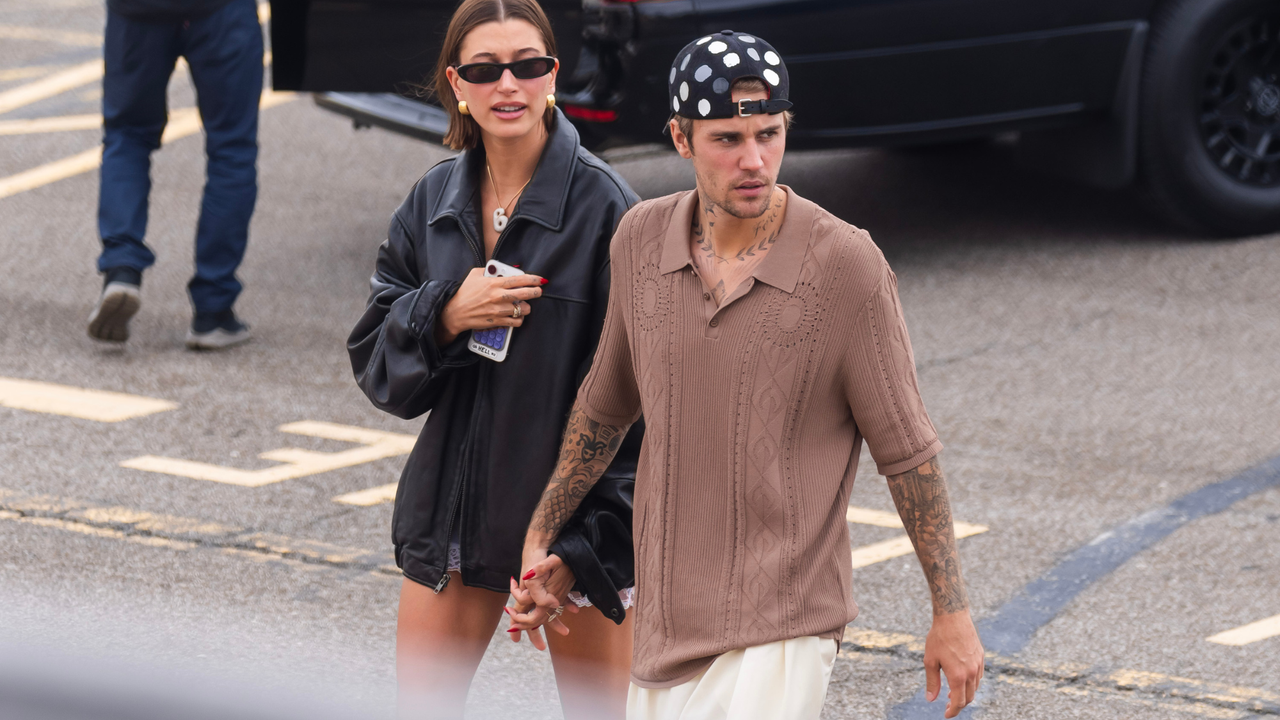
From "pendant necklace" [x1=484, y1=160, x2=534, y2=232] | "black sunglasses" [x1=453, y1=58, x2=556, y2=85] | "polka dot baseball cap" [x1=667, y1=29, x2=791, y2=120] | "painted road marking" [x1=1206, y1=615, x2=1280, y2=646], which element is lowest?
"painted road marking" [x1=1206, y1=615, x2=1280, y2=646]

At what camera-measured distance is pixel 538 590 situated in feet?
8.66

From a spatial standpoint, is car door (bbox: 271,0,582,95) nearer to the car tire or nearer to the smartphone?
the car tire

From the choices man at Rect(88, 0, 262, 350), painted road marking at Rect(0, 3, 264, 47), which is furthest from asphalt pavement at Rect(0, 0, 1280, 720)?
painted road marking at Rect(0, 3, 264, 47)

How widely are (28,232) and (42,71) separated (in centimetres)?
354

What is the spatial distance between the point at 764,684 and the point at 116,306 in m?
4.14

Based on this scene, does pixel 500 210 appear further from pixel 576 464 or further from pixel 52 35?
pixel 52 35

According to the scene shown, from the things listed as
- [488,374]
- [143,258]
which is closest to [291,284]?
[143,258]

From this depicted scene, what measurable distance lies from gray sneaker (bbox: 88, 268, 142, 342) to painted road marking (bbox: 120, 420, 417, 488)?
98cm

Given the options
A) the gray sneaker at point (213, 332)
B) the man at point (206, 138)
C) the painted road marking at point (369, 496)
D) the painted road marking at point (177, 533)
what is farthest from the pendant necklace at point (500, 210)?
the gray sneaker at point (213, 332)

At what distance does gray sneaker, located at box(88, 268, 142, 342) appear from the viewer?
577cm

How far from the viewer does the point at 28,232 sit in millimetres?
7473

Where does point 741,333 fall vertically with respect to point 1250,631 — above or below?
above

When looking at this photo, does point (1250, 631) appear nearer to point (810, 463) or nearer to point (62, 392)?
point (810, 463)

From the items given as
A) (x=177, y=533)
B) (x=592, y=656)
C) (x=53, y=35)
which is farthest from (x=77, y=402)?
(x=53, y=35)
